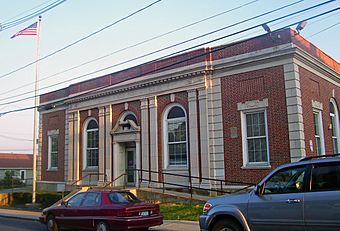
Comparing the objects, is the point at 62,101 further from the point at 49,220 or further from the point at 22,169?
the point at 22,169

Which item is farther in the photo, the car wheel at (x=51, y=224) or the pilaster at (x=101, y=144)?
the pilaster at (x=101, y=144)

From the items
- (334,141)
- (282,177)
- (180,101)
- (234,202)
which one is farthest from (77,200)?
(334,141)

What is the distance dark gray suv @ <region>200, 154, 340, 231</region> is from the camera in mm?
6800

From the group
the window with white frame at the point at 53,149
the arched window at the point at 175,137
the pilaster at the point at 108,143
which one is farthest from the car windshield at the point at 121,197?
the window with white frame at the point at 53,149

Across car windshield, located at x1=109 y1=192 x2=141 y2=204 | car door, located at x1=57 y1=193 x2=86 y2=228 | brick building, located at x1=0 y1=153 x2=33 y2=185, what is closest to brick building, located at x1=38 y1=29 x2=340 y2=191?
car windshield, located at x1=109 y1=192 x2=141 y2=204

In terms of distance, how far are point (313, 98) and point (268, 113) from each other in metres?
2.93

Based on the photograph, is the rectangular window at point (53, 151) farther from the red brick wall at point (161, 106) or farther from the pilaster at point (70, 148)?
the red brick wall at point (161, 106)

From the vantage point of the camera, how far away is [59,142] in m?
28.7

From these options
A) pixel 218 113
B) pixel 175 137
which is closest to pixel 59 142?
pixel 175 137

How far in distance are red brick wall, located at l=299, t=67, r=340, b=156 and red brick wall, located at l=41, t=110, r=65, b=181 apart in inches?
703

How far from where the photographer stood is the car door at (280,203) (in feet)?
23.5

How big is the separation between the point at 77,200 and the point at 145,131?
9.91 m

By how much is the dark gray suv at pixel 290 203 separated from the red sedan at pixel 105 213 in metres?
3.65

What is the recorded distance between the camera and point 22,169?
71938 mm
